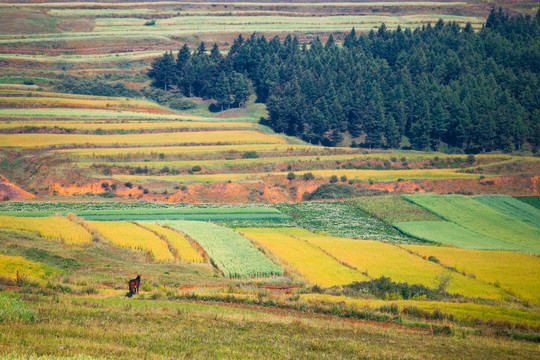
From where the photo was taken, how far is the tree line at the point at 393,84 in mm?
115062

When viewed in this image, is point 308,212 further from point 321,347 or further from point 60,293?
point 321,347

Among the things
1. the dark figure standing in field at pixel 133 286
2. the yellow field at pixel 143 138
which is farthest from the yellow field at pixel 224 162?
the dark figure standing in field at pixel 133 286

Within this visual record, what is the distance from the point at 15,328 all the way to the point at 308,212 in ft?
173

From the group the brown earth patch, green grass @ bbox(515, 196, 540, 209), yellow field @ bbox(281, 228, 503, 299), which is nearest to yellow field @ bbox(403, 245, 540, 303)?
yellow field @ bbox(281, 228, 503, 299)

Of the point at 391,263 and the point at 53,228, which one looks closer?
the point at 391,263

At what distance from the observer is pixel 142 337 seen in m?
22.5

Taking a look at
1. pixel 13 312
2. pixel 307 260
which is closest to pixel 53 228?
pixel 307 260

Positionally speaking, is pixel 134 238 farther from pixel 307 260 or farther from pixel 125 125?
pixel 125 125

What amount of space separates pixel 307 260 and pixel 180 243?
28.8ft

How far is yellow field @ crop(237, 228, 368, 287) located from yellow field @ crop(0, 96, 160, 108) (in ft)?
223

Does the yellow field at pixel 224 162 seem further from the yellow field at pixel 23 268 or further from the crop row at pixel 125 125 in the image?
the yellow field at pixel 23 268

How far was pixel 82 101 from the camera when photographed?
393ft

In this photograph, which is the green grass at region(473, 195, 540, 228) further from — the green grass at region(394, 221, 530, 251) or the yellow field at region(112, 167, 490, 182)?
the green grass at region(394, 221, 530, 251)

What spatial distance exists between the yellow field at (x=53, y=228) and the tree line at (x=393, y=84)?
69.7 meters
